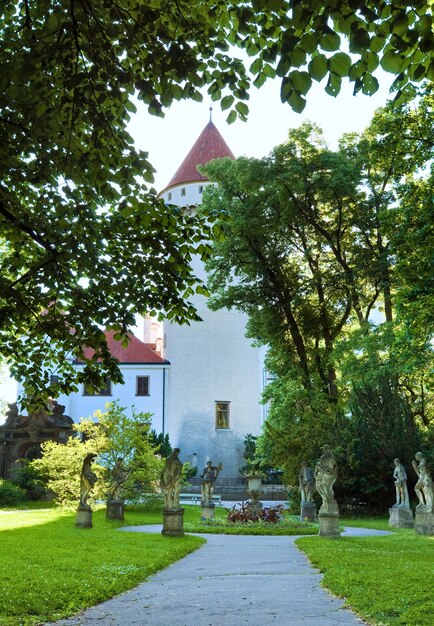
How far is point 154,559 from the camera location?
11.4m

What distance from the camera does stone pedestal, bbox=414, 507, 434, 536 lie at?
18.4 metres

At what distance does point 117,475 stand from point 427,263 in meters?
12.6

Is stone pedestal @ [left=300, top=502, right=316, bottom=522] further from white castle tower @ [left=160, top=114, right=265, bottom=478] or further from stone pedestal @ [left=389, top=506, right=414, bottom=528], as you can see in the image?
white castle tower @ [left=160, top=114, right=265, bottom=478]

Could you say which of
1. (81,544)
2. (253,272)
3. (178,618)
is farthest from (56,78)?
(253,272)

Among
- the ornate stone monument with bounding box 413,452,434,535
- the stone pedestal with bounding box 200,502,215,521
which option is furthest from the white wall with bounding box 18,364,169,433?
the ornate stone monument with bounding box 413,452,434,535

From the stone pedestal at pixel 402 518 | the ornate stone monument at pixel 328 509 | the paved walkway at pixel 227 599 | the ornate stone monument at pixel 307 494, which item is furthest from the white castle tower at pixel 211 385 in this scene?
the paved walkway at pixel 227 599

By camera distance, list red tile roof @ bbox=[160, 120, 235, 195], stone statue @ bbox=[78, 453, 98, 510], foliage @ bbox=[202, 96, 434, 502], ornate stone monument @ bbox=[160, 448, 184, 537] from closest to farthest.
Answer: ornate stone monument @ bbox=[160, 448, 184, 537]
stone statue @ bbox=[78, 453, 98, 510]
foliage @ bbox=[202, 96, 434, 502]
red tile roof @ bbox=[160, 120, 235, 195]

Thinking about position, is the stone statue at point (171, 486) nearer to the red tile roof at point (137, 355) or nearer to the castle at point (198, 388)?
the castle at point (198, 388)

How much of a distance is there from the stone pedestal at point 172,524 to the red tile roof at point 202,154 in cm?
3587

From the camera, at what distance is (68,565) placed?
9969 millimetres

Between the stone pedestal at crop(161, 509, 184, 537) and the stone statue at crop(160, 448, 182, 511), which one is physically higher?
the stone statue at crop(160, 448, 182, 511)

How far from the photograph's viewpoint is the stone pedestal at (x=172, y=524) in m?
16.4

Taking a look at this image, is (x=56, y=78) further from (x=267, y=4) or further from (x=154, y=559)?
(x=154, y=559)

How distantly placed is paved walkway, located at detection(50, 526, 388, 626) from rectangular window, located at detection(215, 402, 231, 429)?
116 feet
